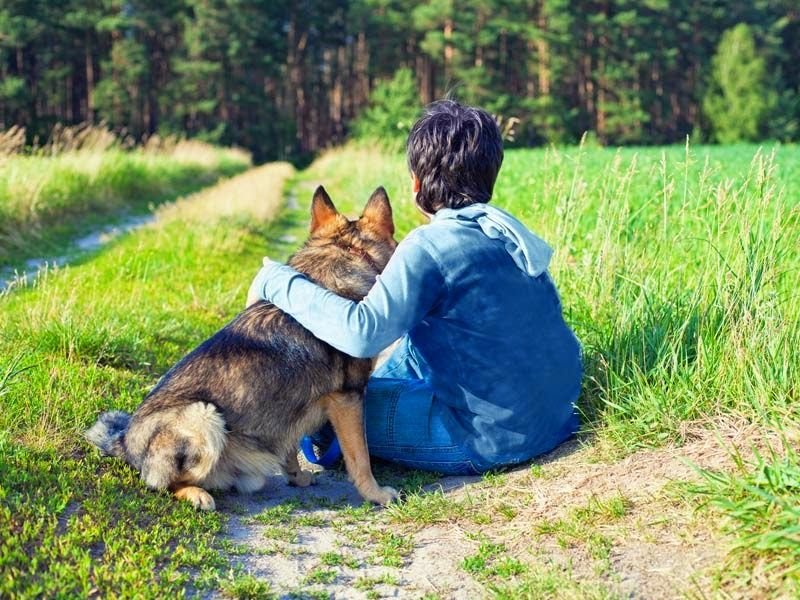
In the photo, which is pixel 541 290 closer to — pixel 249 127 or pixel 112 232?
pixel 112 232

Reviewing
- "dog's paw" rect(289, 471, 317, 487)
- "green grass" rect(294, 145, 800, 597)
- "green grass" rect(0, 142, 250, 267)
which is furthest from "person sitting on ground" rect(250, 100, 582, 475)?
"green grass" rect(0, 142, 250, 267)

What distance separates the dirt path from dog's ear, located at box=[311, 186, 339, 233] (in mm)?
1400

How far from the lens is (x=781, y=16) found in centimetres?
6009

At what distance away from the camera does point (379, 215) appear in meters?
4.01

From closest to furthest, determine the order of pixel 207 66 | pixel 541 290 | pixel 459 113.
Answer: pixel 459 113 → pixel 541 290 → pixel 207 66

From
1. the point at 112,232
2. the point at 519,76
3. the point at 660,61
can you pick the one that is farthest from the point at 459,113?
the point at 660,61

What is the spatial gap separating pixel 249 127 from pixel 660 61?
93.5 feet

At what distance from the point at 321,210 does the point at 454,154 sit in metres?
0.89

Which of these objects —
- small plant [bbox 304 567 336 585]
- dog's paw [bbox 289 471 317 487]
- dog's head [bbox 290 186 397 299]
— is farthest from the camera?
dog's paw [bbox 289 471 317 487]

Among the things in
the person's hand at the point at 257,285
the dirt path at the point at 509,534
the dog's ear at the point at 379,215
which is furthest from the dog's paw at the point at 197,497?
the dog's ear at the point at 379,215

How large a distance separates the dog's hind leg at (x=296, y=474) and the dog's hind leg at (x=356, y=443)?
1.20 feet

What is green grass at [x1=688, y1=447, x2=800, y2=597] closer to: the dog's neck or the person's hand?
the dog's neck

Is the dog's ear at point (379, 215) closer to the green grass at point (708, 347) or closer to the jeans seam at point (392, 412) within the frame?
the jeans seam at point (392, 412)

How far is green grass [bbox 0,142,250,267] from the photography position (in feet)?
33.4
